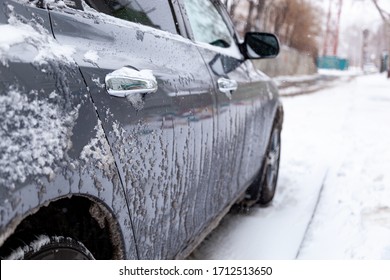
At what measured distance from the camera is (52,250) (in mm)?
1078

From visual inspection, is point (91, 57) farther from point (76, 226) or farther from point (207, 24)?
point (207, 24)

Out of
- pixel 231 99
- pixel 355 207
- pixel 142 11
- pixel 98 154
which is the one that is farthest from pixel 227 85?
pixel 355 207

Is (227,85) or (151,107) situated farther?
(227,85)

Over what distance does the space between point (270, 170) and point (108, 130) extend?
2.57 meters

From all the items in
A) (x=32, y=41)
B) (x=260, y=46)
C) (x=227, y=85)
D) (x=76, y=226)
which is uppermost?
(x=32, y=41)

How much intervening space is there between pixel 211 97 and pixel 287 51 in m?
27.0

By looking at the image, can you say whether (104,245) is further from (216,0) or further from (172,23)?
(216,0)

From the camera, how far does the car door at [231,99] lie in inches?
90.0

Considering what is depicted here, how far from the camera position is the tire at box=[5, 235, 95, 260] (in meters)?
1.00

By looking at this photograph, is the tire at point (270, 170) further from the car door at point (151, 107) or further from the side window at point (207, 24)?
the car door at point (151, 107)

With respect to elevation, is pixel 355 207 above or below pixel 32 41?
A: below

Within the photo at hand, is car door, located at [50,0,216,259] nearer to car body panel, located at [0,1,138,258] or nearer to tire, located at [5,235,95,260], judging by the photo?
car body panel, located at [0,1,138,258]

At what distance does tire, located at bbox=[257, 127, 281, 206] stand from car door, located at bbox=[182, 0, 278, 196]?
0.74 ft

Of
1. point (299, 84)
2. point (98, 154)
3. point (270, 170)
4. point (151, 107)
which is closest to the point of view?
point (98, 154)
